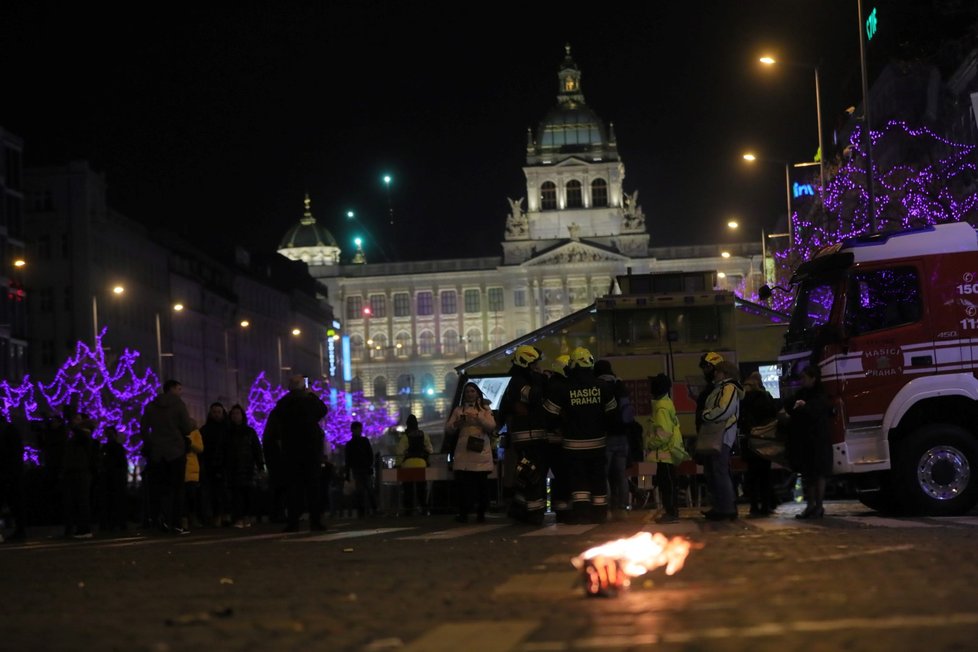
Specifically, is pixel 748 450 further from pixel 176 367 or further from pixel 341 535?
pixel 176 367

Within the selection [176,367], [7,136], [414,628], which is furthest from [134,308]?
[414,628]

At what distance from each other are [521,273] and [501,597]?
171m

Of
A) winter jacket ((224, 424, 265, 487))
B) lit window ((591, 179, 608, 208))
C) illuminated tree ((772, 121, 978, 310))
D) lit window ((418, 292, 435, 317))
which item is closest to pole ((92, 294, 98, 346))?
illuminated tree ((772, 121, 978, 310))

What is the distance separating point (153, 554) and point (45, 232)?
2620 inches

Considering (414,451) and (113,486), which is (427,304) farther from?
(113,486)

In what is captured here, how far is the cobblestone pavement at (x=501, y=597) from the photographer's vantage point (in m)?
7.70

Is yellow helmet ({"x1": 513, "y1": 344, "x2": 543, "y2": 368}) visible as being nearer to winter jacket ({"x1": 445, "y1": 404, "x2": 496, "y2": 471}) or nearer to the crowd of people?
the crowd of people

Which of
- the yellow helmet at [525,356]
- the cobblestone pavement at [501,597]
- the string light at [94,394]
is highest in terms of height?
the string light at [94,394]

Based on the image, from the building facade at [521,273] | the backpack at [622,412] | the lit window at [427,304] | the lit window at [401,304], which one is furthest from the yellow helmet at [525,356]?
the lit window at [401,304]

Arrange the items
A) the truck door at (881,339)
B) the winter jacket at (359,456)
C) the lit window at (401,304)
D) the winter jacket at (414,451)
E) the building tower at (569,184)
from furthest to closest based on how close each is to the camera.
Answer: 1. the lit window at (401,304)
2. the building tower at (569,184)
3. the winter jacket at (359,456)
4. the winter jacket at (414,451)
5. the truck door at (881,339)

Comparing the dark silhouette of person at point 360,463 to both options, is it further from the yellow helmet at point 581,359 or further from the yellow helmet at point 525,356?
the yellow helmet at point 581,359

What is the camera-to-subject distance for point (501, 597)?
968 cm

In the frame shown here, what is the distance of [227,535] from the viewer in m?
20.0

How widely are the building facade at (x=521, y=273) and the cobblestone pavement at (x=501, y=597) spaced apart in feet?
533
